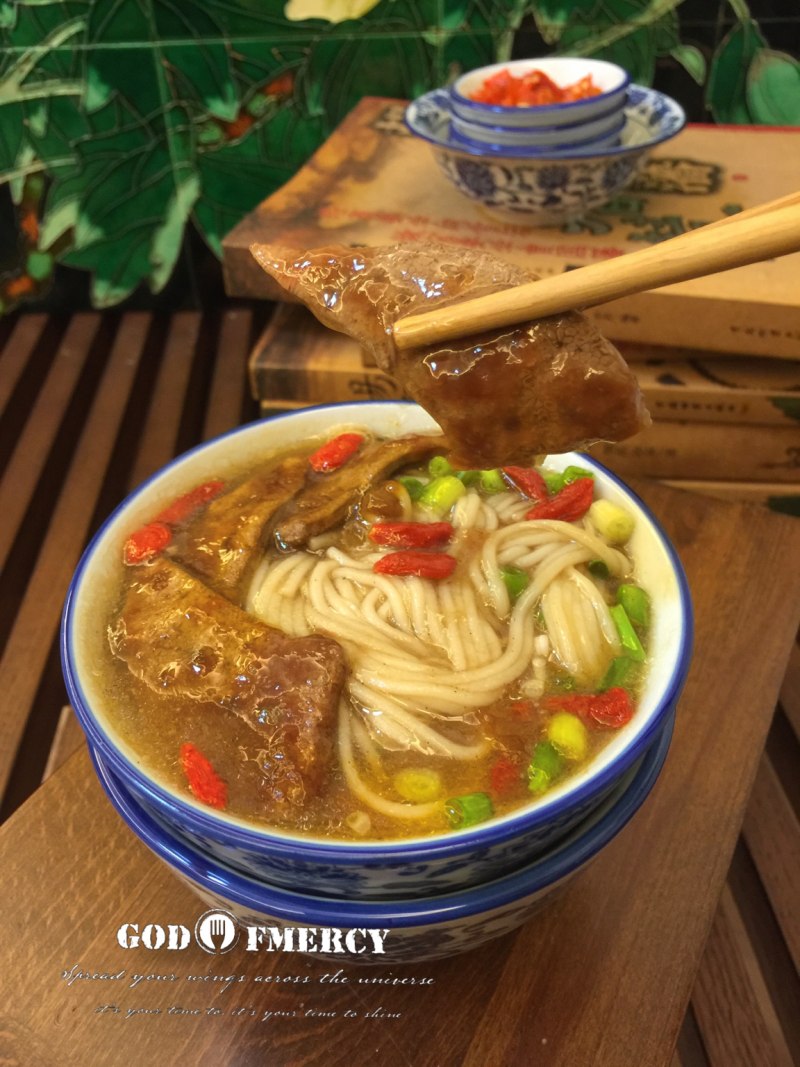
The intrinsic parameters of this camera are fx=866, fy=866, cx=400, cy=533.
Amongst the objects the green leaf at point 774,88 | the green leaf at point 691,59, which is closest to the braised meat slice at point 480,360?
the green leaf at point 691,59

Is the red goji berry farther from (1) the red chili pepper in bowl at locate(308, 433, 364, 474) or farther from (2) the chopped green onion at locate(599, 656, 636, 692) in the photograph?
(2) the chopped green onion at locate(599, 656, 636, 692)

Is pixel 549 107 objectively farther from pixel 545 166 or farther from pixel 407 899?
pixel 407 899

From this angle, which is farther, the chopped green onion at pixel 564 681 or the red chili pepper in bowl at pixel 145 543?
the red chili pepper in bowl at pixel 145 543

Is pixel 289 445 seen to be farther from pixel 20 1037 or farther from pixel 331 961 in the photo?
pixel 20 1037

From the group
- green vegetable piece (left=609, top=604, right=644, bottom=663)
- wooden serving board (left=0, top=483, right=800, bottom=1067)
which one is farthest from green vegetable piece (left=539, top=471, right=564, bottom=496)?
wooden serving board (left=0, top=483, right=800, bottom=1067)

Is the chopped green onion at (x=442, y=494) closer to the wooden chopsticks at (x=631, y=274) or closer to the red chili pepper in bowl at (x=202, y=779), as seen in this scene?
the wooden chopsticks at (x=631, y=274)
